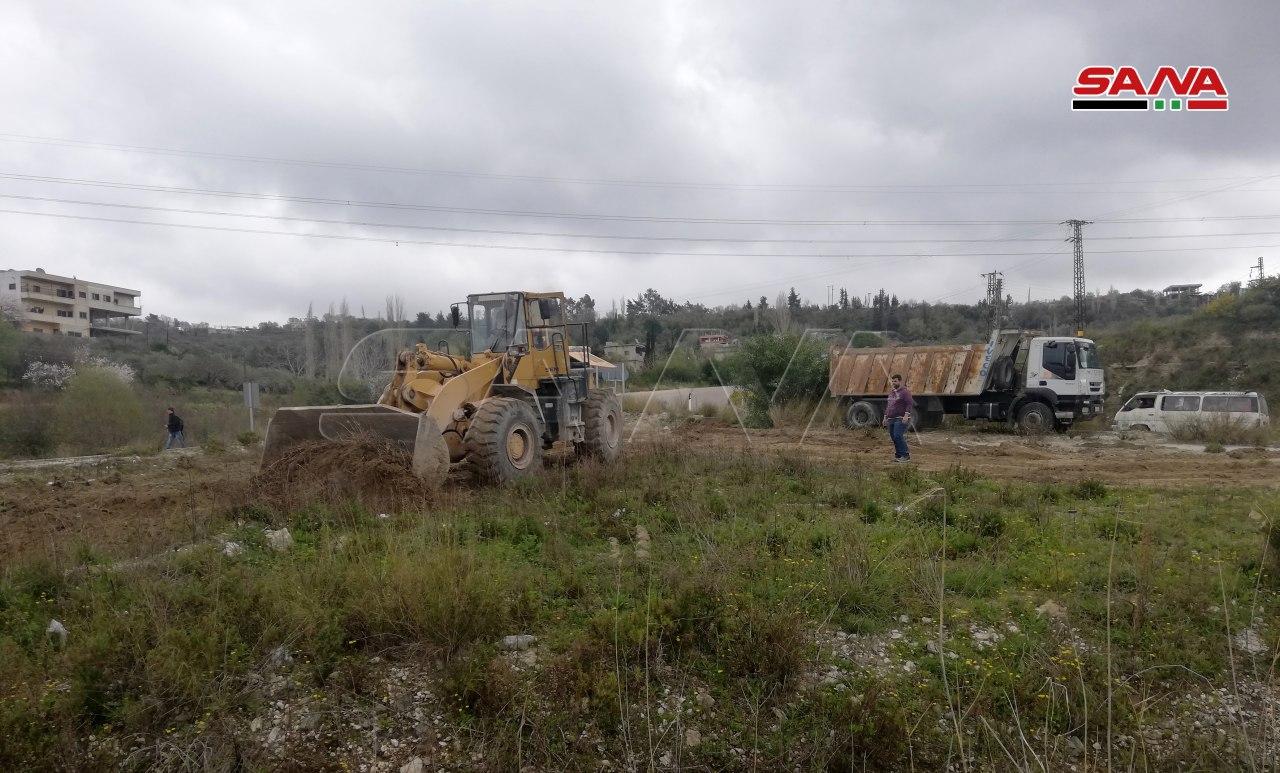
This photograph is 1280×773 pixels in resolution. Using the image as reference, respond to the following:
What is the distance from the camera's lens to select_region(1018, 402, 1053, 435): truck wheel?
1970 cm

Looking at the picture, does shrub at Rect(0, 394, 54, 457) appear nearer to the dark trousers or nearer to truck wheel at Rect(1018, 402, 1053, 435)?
the dark trousers

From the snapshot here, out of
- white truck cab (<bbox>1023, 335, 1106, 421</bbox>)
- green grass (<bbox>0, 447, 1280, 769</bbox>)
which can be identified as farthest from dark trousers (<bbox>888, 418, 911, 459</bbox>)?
white truck cab (<bbox>1023, 335, 1106, 421</bbox>)

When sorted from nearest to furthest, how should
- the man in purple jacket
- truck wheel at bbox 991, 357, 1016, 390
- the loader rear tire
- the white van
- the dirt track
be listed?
the loader rear tire → the dirt track → the man in purple jacket → the white van → truck wheel at bbox 991, 357, 1016, 390

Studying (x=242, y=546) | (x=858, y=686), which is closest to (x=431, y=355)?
(x=242, y=546)

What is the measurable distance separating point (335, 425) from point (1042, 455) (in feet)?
45.3

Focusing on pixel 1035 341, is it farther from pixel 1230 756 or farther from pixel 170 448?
pixel 170 448

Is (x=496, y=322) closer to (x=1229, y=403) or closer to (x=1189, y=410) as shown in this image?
(x=1189, y=410)

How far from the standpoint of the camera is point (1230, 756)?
3867mm

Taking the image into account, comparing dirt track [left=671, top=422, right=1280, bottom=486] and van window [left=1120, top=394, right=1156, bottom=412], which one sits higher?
van window [left=1120, top=394, right=1156, bottom=412]

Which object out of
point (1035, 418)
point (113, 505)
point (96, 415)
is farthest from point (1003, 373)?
point (96, 415)

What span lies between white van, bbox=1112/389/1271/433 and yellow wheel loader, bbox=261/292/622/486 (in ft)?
49.9

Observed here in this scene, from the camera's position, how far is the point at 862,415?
22094 mm

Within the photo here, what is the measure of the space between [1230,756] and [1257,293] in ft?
139

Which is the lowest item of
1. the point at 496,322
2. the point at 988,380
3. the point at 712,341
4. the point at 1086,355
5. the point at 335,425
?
→ the point at 335,425
